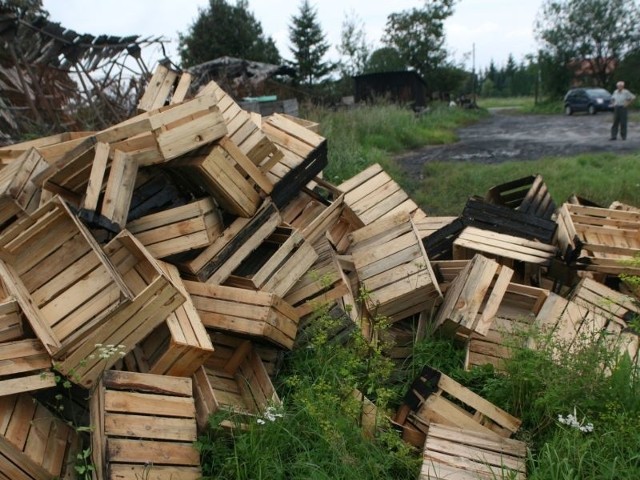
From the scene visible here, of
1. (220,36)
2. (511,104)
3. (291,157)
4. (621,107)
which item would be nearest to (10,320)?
(291,157)

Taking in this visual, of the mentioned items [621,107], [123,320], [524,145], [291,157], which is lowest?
[524,145]

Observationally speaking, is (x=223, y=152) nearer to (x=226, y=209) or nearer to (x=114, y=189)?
(x=226, y=209)

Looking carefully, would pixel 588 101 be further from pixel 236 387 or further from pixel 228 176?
pixel 236 387

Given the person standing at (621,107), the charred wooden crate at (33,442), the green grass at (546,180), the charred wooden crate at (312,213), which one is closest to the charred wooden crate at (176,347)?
the charred wooden crate at (33,442)

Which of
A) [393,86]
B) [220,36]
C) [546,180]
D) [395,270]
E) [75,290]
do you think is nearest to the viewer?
[75,290]

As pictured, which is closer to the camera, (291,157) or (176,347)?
(176,347)

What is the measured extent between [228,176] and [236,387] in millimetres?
1246

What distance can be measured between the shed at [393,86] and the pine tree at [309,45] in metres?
6.52

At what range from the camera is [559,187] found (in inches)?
287

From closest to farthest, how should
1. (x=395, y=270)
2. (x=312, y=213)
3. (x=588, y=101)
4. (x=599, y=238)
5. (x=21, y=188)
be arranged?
1. (x=21, y=188)
2. (x=395, y=270)
3. (x=312, y=213)
4. (x=599, y=238)
5. (x=588, y=101)

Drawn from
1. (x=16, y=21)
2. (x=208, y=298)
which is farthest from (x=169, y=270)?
(x=16, y=21)

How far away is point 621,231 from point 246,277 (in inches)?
117

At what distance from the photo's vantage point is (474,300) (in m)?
3.49

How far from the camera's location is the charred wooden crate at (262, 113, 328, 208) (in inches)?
157
